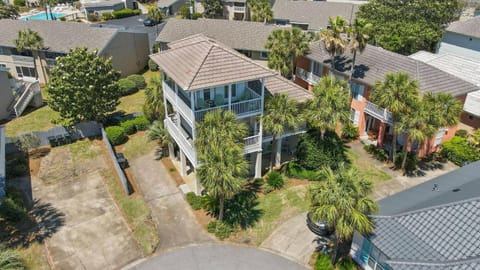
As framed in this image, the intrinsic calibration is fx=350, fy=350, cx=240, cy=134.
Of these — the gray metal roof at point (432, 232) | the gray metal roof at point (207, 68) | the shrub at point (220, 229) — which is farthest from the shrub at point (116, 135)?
the gray metal roof at point (432, 232)

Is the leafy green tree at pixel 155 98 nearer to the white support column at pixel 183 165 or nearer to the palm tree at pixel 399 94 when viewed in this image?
the white support column at pixel 183 165

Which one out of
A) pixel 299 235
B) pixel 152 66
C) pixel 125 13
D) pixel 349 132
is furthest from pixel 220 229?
pixel 125 13

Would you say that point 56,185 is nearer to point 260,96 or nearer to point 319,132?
point 260,96

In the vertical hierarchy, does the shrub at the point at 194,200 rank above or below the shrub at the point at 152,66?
below

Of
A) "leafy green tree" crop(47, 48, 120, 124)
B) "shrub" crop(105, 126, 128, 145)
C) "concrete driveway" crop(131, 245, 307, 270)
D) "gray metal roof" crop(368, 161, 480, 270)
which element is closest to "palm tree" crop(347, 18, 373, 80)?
"gray metal roof" crop(368, 161, 480, 270)

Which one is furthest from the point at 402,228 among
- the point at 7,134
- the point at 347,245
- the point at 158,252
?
the point at 7,134

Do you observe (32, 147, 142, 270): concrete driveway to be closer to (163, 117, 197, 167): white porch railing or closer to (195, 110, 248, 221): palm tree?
(163, 117, 197, 167): white porch railing

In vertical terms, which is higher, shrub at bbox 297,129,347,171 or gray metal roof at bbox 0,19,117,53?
gray metal roof at bbox 0,19,117,53
